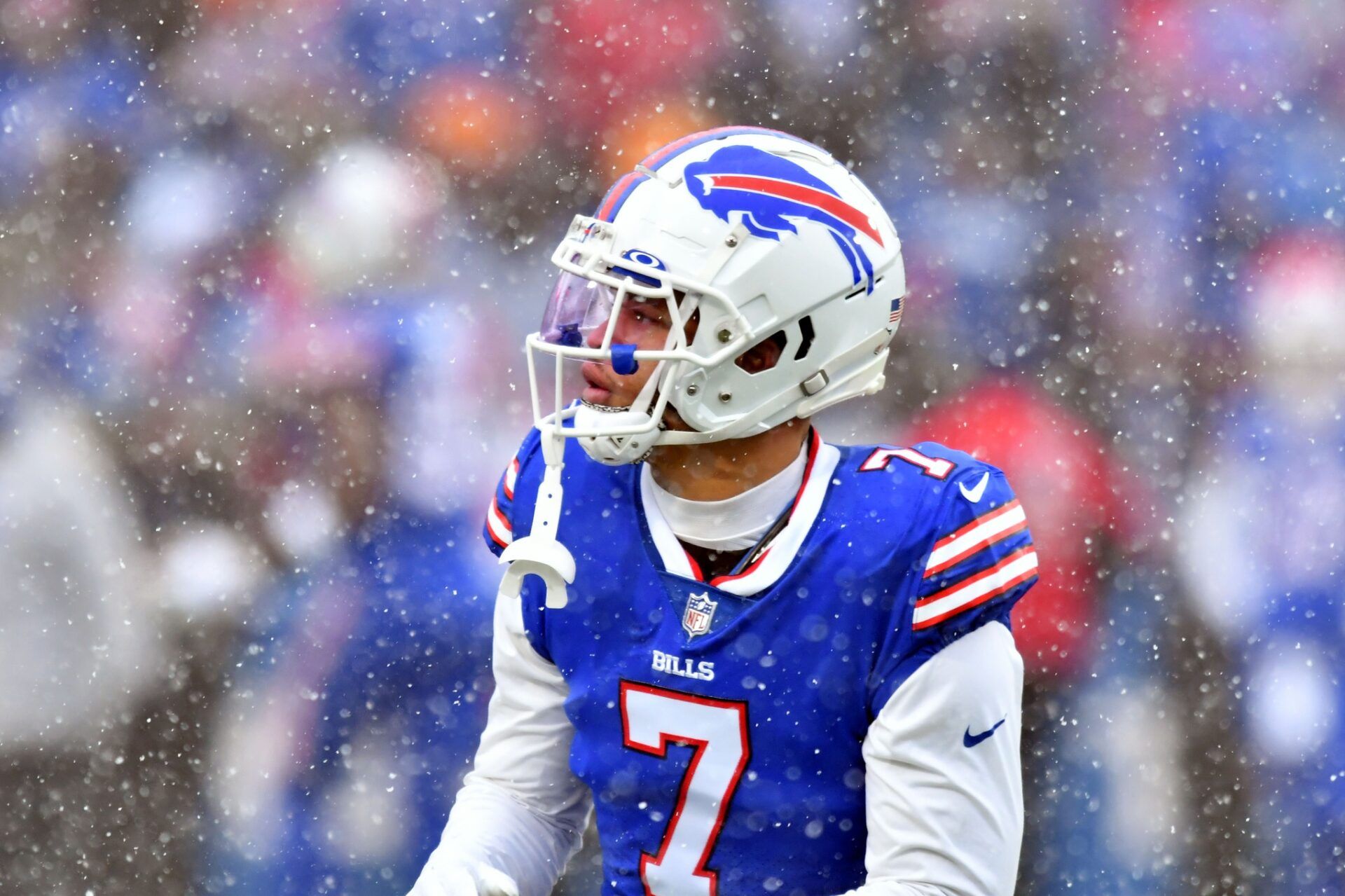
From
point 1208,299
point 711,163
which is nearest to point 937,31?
point 1208,299

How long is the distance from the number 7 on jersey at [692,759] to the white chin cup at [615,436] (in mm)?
196

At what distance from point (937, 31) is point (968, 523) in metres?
1.42

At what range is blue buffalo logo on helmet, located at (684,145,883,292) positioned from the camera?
1300 millimetres

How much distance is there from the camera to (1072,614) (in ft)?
7.87

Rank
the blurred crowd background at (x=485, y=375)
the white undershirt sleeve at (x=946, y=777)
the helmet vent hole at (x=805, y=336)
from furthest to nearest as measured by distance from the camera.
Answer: the blurred crowd background at (x=485, y=375)
the helmet vent hole at (x=805, y=336)
the white undershirt sleeve at (x=946, y=777)

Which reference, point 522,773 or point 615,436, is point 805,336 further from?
point 522,773

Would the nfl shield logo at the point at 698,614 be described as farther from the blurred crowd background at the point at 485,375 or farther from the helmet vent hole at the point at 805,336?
the blurred crowd background at the point at 485,375

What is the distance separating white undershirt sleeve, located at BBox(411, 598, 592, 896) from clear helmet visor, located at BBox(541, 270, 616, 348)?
26cm

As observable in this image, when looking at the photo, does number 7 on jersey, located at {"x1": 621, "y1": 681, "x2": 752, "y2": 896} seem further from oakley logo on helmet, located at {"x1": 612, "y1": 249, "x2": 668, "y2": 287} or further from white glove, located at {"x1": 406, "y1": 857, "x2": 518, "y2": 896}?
oakley logo on helmet, located at {"x1": 612, "y1": 249, "x2": 668, "y2": 287}

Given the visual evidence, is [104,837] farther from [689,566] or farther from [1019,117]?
[1019,117]

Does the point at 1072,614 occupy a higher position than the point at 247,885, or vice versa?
the point at 1072,614

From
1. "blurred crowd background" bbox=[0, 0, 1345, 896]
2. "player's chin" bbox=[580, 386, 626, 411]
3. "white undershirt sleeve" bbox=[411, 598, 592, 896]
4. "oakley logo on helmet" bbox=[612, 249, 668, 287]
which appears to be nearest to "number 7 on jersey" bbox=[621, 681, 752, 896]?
"white undershirt sleeve" bbox=[411, 598, 592, 896]

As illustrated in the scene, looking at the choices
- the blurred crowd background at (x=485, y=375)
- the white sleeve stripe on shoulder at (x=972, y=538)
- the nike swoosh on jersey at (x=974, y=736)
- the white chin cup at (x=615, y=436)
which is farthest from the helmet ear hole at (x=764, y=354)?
the blurred crowd background at (x=485, y=375)

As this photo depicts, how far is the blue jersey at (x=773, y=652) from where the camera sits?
1.25 m
